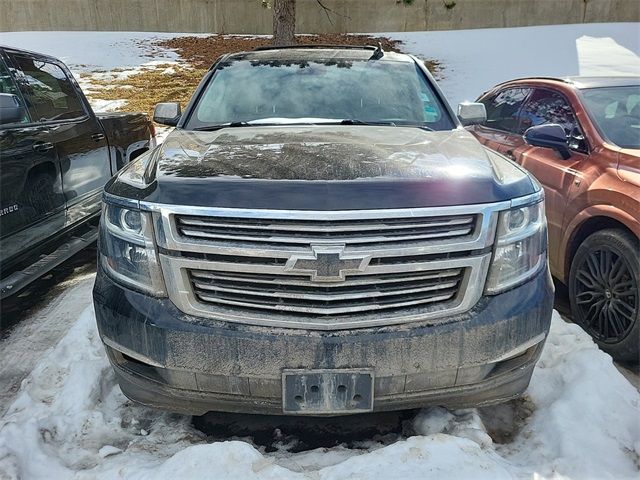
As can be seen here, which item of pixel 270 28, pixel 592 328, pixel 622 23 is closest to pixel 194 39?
pixel 270 28

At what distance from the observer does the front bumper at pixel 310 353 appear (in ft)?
6.44

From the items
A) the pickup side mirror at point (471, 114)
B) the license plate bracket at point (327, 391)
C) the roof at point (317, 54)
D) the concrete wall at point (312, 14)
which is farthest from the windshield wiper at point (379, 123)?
the concrete wall at point (312, 14)

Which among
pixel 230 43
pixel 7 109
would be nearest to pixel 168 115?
pixel 7 109

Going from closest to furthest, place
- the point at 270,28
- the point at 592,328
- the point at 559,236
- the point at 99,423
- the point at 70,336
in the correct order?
the point at 99,423 → the point at 70,336 → the point at 592,328 → the point at 559,236 → the point at 270,28

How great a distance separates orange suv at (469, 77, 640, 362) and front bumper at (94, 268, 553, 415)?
50.9 inches

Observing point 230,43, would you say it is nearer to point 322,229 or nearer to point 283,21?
point 283,21

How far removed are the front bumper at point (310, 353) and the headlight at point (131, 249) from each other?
6 cm

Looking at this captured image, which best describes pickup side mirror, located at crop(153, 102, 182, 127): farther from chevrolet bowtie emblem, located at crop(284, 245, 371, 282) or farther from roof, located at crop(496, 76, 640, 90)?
roof, located at crop(496, 76, 640, 90)

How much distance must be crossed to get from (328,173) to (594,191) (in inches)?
86.7

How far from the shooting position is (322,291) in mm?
1956

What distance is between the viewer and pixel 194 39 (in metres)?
20.4

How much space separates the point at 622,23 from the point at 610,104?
21.2 meters

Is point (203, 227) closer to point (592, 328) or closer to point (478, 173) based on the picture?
point (478, 173)

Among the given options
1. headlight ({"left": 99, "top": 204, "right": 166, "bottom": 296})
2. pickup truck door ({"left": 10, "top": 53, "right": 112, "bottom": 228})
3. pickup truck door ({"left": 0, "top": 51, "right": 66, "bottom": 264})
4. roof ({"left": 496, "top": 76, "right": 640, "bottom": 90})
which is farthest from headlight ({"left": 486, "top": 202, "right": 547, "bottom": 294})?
pickup truck door ({"left": 10, "top": 53, "right": 112, "bottom": 228})
